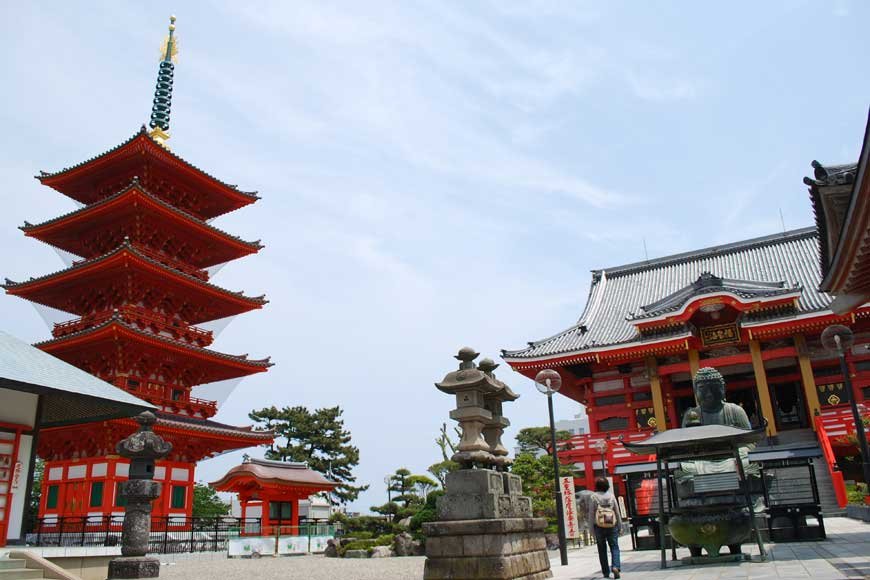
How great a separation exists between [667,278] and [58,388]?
2944 centimetres

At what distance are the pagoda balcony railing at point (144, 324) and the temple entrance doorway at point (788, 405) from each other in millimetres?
25538

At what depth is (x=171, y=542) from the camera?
2148 cm

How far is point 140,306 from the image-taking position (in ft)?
89.2

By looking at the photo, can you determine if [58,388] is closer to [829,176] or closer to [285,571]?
[285,571]

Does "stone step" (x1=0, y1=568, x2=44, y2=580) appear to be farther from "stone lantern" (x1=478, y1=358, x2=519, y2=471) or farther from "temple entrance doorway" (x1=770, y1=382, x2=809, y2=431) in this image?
"temple entrance doorway" (x1=770, y1=382, x2=809, y2=431)

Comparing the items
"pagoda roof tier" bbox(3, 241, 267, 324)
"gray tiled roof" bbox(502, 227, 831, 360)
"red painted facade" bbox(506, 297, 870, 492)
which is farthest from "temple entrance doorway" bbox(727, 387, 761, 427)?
"pagoda roof tier" bbox(3, 241, 267, 324)

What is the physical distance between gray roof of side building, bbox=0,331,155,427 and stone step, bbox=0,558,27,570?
10.9ft

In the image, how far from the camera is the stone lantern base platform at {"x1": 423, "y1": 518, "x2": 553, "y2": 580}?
8.66m

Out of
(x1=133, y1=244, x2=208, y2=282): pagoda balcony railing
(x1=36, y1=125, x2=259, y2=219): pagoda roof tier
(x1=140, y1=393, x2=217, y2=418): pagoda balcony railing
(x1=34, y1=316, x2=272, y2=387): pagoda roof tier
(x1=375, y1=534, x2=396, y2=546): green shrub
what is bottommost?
(x1=375, y1=534, x2=396, y2=546): green shrub

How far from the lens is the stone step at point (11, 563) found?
36.5 ft

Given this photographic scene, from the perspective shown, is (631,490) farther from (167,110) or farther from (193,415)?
(167,110)

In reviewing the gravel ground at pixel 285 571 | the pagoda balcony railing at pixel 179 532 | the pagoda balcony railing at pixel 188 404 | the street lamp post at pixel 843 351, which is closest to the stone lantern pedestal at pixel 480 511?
the gravel ground at pixel 285 571

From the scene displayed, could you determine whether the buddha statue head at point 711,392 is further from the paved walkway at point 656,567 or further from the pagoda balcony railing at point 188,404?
the pagoda balcony railing at point 188,404

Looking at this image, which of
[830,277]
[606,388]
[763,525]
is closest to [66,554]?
[763,525]
